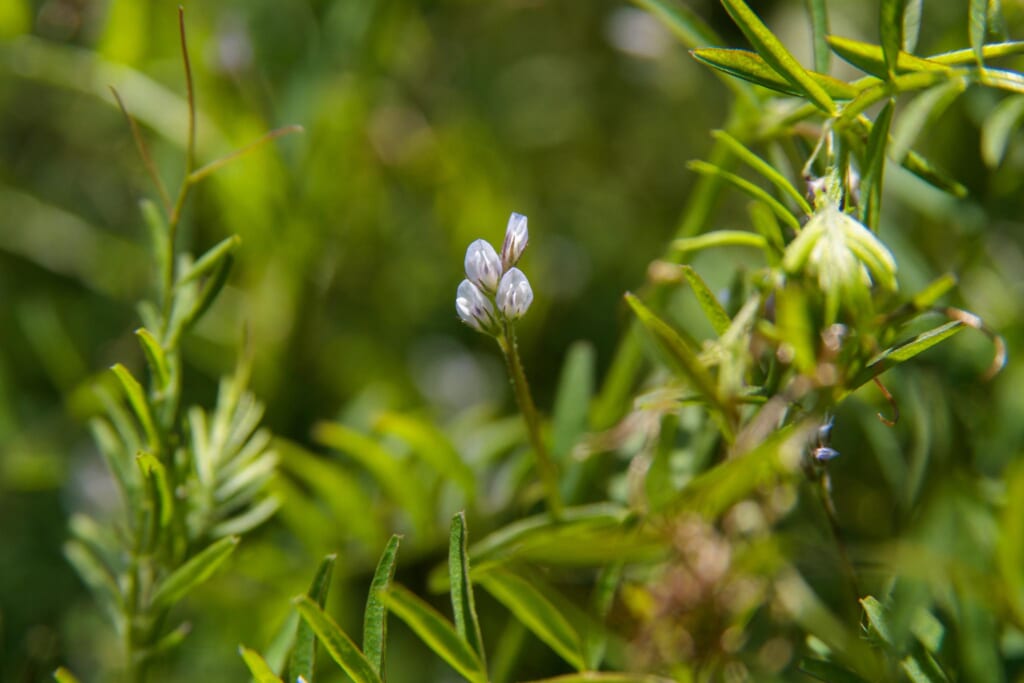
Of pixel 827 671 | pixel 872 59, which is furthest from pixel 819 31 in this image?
pixel 827 671

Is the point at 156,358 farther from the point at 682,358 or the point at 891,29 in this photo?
the point at 891,29

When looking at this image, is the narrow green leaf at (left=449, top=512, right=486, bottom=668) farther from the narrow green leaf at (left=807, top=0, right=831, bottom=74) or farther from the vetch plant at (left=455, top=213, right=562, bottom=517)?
the narrow green leaf at (left=807, top=0, right=831, bottom=74)

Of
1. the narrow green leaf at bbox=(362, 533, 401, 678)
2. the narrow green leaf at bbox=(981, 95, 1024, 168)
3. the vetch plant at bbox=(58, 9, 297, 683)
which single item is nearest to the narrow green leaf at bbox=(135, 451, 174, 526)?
the vetch plant at bbox=(58, 9, 297, 683)

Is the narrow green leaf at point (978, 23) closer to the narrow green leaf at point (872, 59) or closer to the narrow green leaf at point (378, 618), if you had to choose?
the narrow green leaf at point (872, 59)

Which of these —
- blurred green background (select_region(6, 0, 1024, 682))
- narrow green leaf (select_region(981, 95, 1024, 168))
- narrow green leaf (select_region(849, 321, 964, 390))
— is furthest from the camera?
blurred green background (select_region(6, 0, 1024, 682))

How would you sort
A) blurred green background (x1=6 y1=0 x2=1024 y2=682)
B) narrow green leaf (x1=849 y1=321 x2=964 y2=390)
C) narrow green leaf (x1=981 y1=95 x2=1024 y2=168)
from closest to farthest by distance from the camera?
narrow green leaf (x1=849 y1=321 x2=964 y2=390), narrow green leaf (x1=981 y1=95 x2=1024 y2=168), blurred green background (x1=6 y1=0 x2=1024 y2=682)

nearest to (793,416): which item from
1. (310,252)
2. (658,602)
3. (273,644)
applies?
(658,602)

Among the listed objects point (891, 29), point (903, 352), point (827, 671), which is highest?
point (891, 29)
